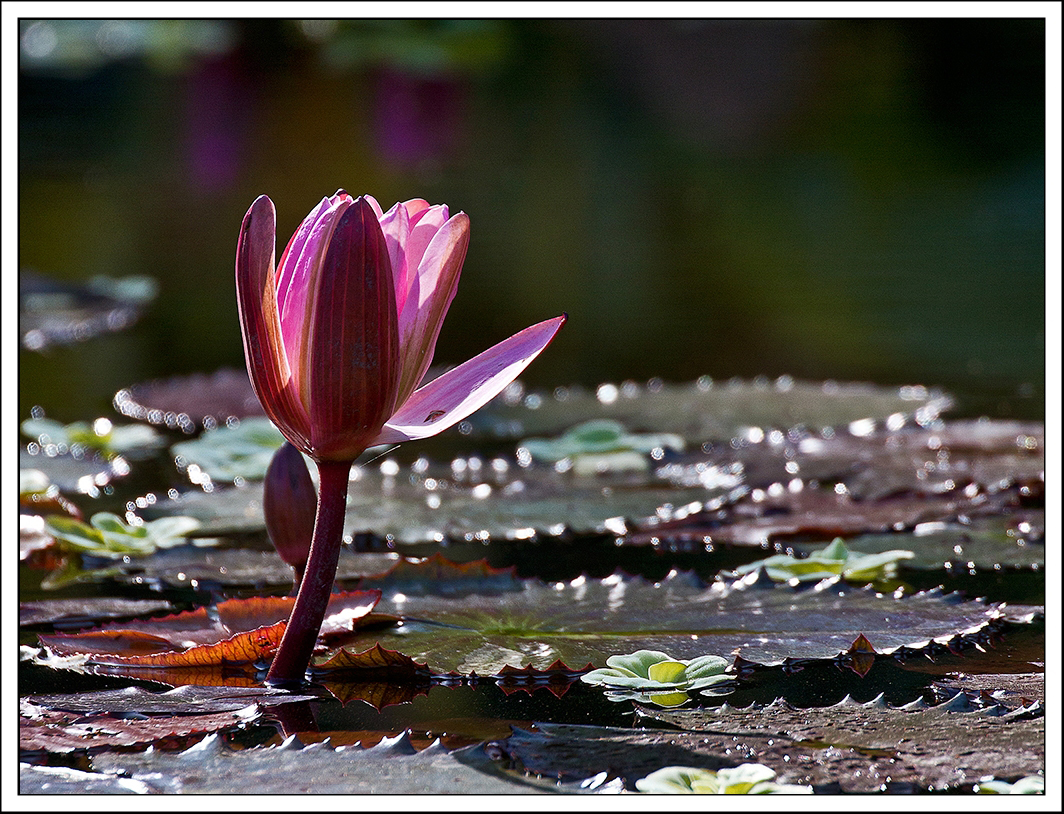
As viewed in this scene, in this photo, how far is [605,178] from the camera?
466cm

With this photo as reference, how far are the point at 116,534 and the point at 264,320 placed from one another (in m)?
0.55

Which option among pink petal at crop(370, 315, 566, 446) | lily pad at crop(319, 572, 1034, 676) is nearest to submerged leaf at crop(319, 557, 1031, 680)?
lily pad at crop(319, 572, 1034, 676)

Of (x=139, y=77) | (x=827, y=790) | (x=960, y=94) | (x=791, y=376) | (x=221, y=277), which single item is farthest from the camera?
(x=139, y=77)

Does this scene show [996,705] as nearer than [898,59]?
Yes

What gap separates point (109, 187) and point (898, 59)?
449cm

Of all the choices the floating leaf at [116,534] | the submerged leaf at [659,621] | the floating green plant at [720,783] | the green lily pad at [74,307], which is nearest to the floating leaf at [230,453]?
the floating leaf at [116,534]

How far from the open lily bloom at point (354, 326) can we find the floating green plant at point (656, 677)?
0.23 meters

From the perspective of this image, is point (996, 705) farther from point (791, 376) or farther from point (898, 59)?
point (898, 59)

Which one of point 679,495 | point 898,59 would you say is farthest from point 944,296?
point 898,59

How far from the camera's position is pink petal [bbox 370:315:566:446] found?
74 centimetres

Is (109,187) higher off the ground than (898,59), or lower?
lower

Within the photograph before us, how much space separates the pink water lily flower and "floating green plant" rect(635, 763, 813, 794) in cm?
25

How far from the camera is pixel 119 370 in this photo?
7.36ft

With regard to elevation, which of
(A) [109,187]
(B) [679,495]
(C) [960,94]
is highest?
A: (C) [960,94]
